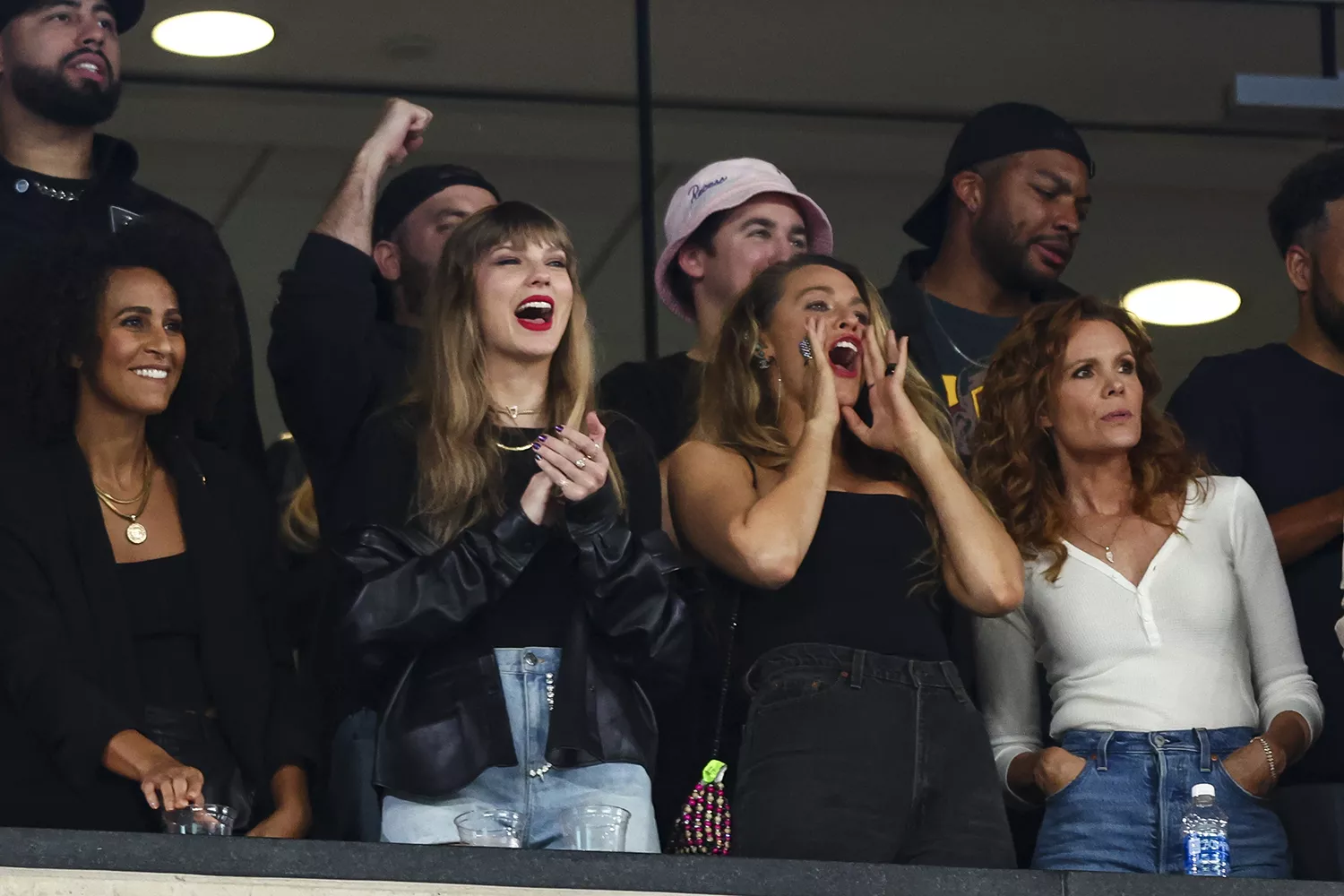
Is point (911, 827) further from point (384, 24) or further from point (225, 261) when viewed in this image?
point (384, 24)

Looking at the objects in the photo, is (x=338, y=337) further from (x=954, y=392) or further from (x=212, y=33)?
(x=212, y=33)

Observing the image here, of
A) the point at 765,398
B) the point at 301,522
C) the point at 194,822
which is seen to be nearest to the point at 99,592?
the point at 194,822

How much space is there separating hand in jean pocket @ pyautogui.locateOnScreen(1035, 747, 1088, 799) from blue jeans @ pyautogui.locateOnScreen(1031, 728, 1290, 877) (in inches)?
0.4

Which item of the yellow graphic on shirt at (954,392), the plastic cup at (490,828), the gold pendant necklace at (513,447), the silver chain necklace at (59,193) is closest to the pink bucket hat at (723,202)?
the yellow graphic on shirt at (954,392)

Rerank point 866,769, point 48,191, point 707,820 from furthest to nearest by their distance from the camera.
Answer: point 48,191 → point 707,820 → point 866,769

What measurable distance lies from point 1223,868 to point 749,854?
0.77 m

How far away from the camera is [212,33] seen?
244 inches

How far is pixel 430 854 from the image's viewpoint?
353cm

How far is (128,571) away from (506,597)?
0.67 meters

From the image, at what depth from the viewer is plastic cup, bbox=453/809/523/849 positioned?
3707 millimetres

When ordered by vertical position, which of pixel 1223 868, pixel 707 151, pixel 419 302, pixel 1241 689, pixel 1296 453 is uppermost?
pixel 707 151

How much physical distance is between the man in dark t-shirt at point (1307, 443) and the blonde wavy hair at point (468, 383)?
1230mm

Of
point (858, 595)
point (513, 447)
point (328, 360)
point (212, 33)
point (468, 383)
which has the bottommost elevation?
point (858, 595)

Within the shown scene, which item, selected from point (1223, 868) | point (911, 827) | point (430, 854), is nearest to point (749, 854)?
point (911, 827)
